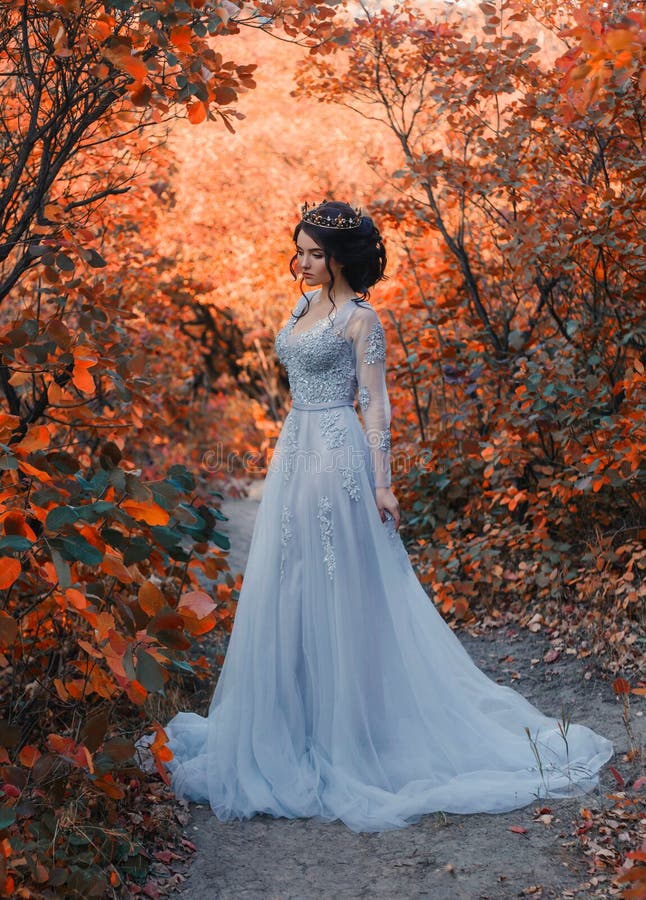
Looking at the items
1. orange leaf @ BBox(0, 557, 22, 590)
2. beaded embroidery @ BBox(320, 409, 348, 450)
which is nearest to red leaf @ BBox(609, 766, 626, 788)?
beaded embroidery @ BBox(320, 409, 348, 450)

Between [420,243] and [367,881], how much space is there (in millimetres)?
5086

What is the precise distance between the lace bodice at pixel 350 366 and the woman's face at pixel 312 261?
15 cm

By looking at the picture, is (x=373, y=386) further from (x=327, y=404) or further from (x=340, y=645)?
(x=340, y=645)

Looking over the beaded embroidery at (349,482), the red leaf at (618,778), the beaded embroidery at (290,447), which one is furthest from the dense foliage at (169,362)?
the red leaf at (618,778)

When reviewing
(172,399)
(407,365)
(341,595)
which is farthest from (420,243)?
(341,595)

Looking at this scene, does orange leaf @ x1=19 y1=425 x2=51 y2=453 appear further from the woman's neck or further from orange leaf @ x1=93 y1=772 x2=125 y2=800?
the woman's neck

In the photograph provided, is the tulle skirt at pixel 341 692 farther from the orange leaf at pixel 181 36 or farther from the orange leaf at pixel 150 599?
the orange leaf at pixel 181 36

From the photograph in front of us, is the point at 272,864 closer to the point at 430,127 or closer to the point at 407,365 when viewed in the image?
the point at 407,365

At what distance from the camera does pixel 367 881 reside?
266cm

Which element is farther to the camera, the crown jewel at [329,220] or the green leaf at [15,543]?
the crown jewel at [329,220]

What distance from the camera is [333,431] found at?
3475 millimetres

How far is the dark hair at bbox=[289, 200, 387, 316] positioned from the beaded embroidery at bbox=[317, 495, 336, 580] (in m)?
0.82

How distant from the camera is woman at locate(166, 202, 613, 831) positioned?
3.20m

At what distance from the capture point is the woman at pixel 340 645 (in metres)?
3.20
